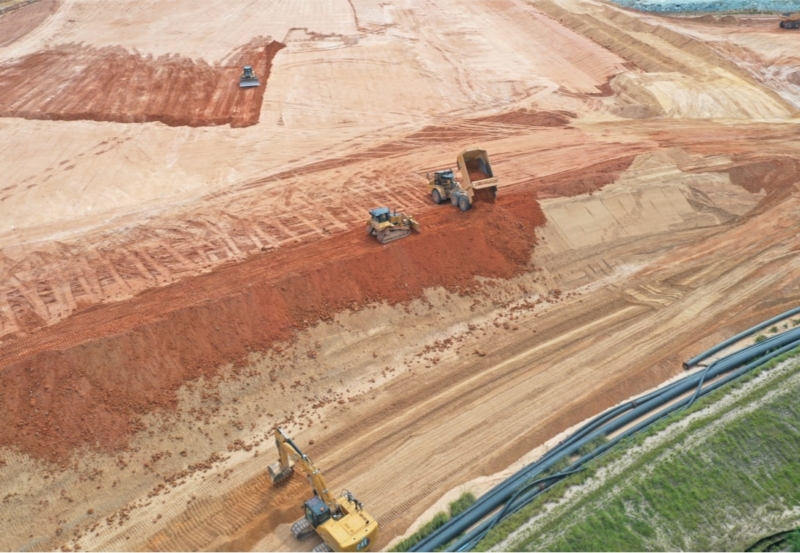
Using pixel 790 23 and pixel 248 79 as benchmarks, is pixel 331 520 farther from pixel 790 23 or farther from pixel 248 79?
pixel 790 23

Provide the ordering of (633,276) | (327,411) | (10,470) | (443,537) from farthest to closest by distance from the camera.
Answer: (633,276) < (327,411) < (10,470) < (443,537)

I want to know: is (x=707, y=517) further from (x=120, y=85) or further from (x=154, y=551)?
(x=120, y=85)

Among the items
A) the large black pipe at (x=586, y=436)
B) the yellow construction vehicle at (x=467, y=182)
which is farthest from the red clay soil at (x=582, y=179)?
the large black pipe at (x=586, y=436)

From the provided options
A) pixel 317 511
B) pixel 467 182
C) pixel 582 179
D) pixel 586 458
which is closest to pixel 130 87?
pixel 467 182

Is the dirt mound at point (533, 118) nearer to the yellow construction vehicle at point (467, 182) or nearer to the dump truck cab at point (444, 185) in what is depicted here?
the yellow construction vehicle at point (467, 182)

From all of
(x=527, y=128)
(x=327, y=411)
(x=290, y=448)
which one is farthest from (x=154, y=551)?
(x=527, y=128)

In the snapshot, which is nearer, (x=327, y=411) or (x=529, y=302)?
(x=327, y=411)

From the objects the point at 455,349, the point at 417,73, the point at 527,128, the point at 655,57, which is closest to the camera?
the point at 455,349

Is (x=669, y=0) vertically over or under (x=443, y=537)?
over
